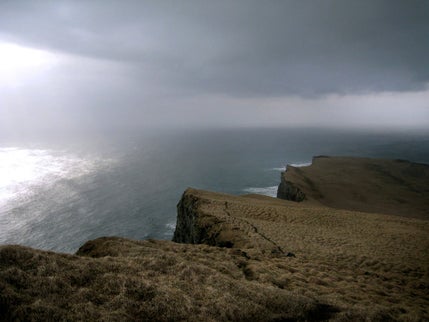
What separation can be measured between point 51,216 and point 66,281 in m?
54.3

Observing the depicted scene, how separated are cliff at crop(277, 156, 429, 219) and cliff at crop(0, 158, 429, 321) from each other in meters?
33.6

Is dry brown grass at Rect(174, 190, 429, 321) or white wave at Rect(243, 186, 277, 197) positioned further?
white wave at Rect(243, 186, 277, 197)

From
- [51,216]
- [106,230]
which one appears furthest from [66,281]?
[51,216]

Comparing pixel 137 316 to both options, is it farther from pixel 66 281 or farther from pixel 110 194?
pixel 110 194

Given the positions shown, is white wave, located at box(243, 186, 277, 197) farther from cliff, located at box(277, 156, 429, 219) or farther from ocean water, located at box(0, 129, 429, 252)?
cliff, located at box(277, 156, 429, 219)

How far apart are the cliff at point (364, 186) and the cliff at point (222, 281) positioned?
110ft

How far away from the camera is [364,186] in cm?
6581

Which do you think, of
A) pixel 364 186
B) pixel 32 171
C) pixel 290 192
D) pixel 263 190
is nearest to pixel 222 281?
pixel 290 192

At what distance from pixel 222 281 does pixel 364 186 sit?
7079cm

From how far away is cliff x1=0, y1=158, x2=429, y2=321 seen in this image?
6426mm

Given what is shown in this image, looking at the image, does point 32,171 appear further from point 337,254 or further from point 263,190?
point 337,254

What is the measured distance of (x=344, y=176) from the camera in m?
74.1

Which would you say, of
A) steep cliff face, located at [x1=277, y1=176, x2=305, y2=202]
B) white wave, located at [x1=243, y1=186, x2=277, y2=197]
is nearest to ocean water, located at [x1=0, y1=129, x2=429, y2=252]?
white wave, located at [x1=243, y1=186, x2=277, y2=197]

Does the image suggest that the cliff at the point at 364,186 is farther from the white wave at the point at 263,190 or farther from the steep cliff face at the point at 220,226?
the steep cliff face at the point at 220,226
